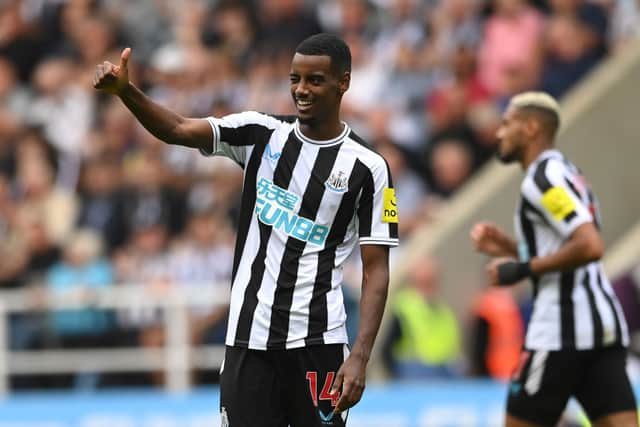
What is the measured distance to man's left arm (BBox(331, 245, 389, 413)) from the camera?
563cm

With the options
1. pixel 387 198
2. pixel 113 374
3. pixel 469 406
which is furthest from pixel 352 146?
pixel 113 374

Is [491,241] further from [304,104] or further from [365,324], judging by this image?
[304,104]

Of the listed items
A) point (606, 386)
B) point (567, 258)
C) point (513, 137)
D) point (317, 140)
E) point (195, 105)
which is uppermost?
point (195, 105)

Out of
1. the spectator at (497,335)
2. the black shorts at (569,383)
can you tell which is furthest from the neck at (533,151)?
the spectator at (497,335)

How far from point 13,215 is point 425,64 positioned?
4.14 m

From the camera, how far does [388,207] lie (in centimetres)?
589

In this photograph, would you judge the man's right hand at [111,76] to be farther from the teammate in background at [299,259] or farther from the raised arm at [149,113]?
the teammate in background at [299,259]

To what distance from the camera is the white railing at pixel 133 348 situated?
12.1m

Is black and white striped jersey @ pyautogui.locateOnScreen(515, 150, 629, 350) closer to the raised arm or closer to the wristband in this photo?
the wristband

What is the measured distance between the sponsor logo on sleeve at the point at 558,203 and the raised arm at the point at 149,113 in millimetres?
2078

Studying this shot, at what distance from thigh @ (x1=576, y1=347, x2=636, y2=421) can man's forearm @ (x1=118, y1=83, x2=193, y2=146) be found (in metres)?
2.69

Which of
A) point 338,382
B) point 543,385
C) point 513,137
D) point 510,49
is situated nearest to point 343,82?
point 338,382

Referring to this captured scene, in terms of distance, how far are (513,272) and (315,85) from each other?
192 centimetres

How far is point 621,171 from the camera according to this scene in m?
13.4
